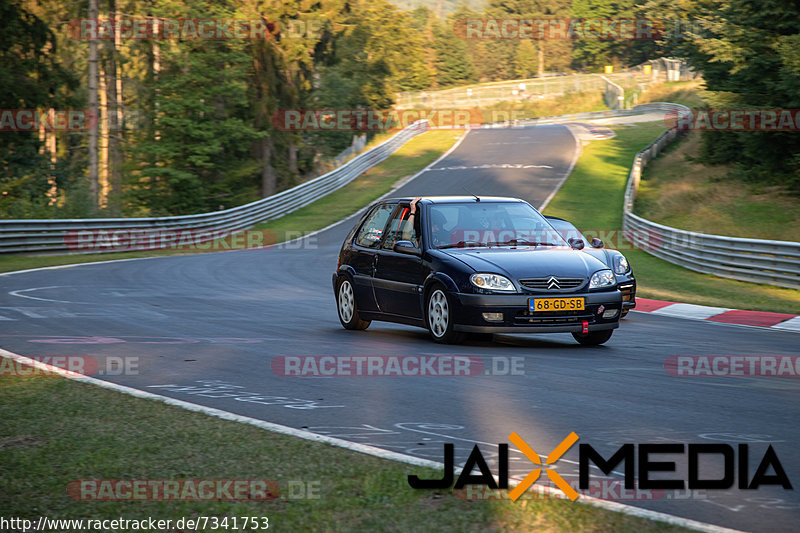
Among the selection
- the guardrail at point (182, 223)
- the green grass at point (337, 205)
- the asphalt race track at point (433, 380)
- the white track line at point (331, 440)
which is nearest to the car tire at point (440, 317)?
the asphalt race track at point (433, 380)

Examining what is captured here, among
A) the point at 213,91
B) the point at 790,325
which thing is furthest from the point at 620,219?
the point at 790,325

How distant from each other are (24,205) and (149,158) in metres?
13.5

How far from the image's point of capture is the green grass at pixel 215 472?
162 inches

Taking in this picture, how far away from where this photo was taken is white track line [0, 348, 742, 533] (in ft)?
13.5

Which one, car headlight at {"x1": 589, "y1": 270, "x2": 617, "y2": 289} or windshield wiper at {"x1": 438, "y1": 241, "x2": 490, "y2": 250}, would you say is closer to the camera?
car headlight at {"x1": 589, "y1": 270, "x2": 617, "y2": 289}

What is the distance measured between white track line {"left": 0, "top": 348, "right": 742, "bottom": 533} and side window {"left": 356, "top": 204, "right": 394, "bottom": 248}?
14.7ft

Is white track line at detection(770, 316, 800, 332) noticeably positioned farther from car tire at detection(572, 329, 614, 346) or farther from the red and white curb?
car tire at detection(572, 329, 614, 346)

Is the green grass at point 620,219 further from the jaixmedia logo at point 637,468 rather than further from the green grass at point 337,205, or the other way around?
the jaixmedia logo at point 637,468

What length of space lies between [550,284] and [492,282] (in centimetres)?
59

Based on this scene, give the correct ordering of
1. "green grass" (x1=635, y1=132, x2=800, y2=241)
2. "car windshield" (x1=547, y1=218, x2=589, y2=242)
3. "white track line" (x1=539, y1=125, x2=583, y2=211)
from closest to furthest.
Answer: "car windshield" (x1=547, y1=218, x2=589, y2=242) → "green grass" (x1=635, y1=132, x2=800, y2=241) → "white track line" (x1=539, y1=125, x2=583, y2=211)

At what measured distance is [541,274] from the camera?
9867mm

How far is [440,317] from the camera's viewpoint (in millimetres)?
10328

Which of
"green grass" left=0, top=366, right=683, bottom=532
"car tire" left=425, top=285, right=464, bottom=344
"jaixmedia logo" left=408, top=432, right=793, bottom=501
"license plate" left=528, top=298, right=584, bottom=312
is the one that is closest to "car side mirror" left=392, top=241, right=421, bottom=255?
"car tire" left=425, top=285, right=464, bottom=344

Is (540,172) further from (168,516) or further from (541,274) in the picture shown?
(168,516)
